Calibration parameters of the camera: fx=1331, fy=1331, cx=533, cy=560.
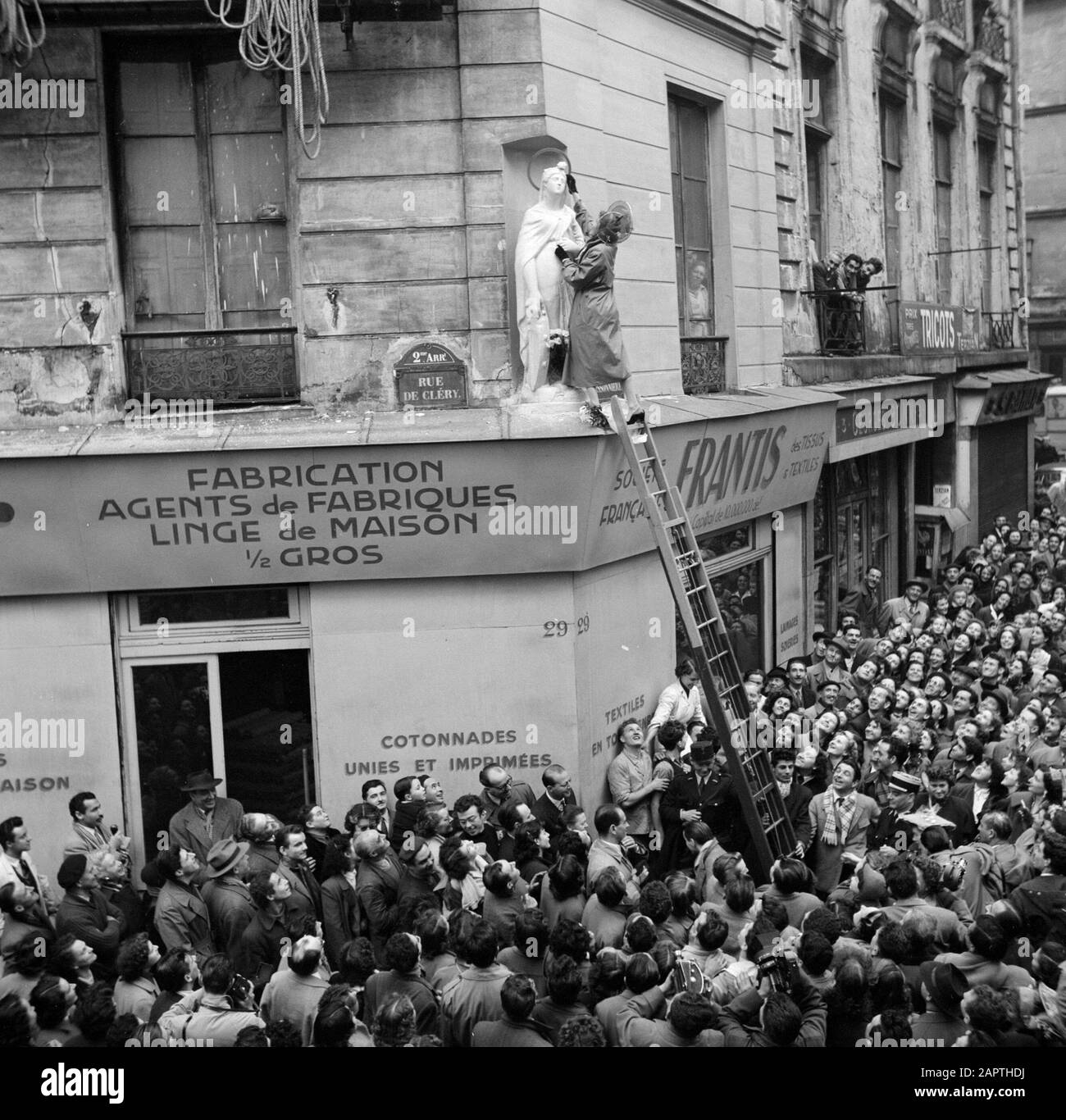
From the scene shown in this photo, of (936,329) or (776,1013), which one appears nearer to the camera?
(776,1013)

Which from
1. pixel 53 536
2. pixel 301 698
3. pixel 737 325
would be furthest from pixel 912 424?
pixel 53 536

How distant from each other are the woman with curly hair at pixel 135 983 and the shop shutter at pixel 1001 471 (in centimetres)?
1732

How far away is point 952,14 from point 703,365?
36.2 feet

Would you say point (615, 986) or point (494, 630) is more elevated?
point (494, 630)

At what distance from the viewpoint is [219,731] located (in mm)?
10125

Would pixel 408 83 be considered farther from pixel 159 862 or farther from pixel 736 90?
pixel 159 862

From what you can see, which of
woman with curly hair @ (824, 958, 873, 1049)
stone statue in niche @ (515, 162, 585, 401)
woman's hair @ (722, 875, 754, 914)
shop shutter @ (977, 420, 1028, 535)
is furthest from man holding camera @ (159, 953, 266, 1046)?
shop shutter @ (977, 420, 1028, 535)

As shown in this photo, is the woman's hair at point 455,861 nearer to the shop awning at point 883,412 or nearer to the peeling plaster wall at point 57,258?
the peeling plaster wall at point 57,258

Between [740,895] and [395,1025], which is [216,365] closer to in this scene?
[740,895]

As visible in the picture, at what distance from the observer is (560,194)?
391 inches

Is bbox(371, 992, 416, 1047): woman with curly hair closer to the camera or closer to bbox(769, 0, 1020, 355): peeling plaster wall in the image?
the camera

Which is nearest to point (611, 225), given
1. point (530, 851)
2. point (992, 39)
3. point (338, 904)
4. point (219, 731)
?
point (530, 851)

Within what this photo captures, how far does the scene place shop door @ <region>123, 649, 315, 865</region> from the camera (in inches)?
396
